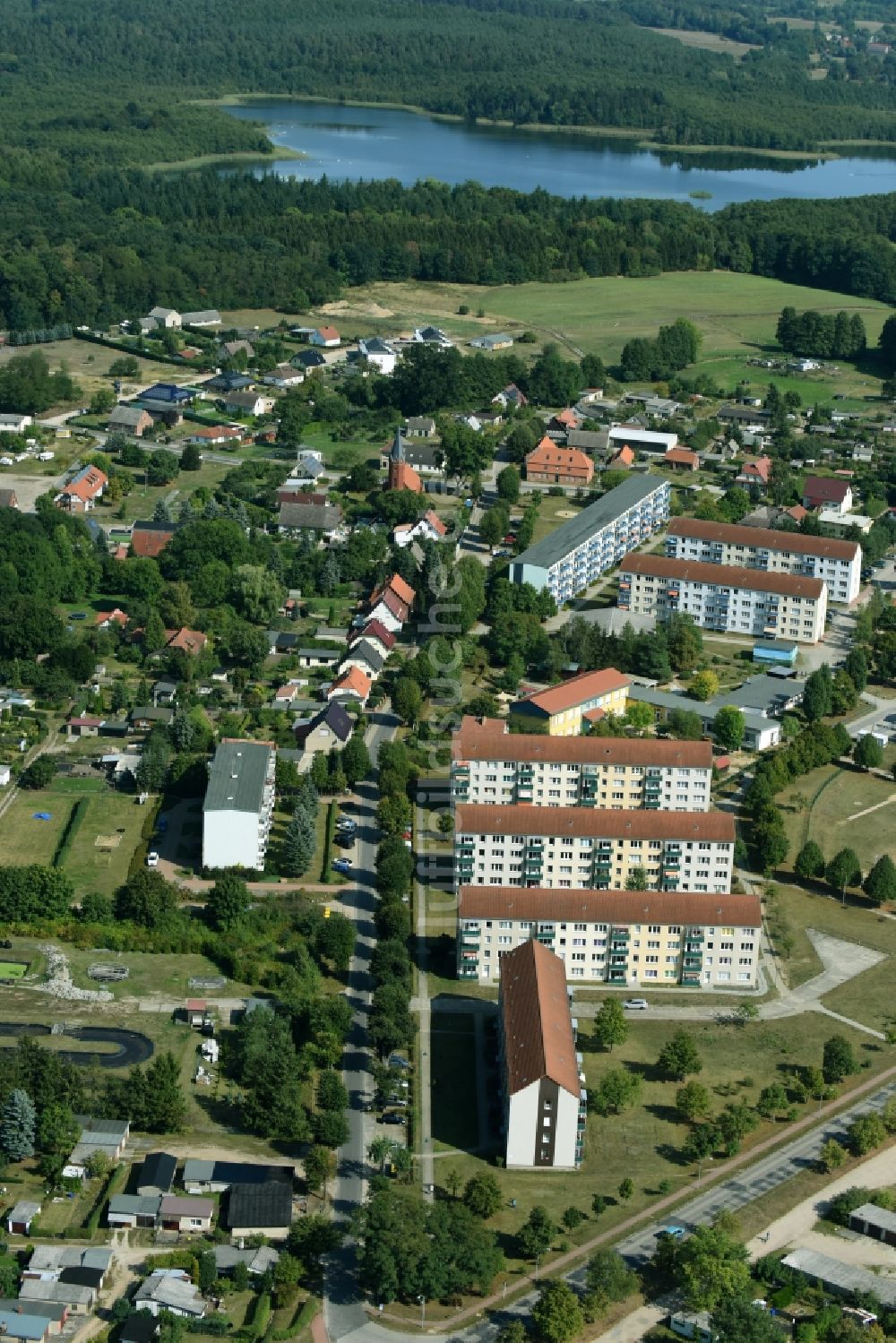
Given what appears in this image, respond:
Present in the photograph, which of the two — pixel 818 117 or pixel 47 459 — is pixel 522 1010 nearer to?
pixel 47 459

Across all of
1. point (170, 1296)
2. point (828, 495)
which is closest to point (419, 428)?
point (828, 495)

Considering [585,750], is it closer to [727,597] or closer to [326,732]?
[326,732]

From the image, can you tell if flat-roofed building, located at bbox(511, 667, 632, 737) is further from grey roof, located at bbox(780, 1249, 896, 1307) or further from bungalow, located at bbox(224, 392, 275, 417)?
bungalow, located at bbox(224, 392, 275, 417)

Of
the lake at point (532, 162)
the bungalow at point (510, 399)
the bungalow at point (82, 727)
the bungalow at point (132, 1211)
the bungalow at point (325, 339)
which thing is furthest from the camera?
the lake at point (532, 162)

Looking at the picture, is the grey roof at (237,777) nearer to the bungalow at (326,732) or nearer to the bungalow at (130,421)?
the bungalow at (326,732)

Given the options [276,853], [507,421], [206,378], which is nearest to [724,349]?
[507,421]

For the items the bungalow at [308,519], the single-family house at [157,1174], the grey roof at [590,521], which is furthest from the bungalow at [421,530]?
the single-family house at [157,1174]
